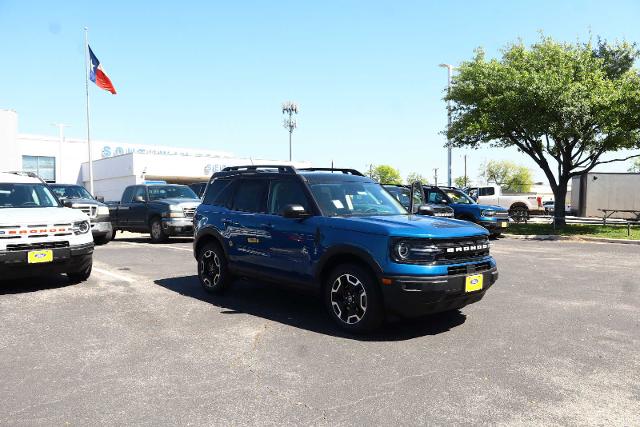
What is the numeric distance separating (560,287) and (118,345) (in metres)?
6.66

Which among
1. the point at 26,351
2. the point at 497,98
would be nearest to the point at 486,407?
the point at 26,351

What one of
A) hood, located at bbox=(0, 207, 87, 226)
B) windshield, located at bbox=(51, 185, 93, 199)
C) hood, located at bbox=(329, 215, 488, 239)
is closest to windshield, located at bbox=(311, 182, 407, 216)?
hood, located at bbox=(329, 215, 488, 239)

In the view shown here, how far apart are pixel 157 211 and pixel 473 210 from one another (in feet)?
33.7

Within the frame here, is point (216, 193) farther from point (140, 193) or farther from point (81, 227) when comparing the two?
point (140, 193)

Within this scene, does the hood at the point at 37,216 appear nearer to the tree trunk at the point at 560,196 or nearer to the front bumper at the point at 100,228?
the front bumper at the point at 100,228

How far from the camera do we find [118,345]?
4.96 meters

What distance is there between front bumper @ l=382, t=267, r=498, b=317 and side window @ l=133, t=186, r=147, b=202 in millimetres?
12683

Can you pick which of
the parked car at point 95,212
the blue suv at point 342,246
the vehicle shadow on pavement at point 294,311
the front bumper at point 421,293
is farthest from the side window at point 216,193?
the parked car at point 95,212

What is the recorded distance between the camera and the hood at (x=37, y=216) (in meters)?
7.16

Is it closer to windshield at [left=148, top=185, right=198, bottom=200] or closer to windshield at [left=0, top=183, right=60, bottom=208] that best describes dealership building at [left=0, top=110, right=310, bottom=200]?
windshield at [left=148, top=185, right=198, bottom=200]

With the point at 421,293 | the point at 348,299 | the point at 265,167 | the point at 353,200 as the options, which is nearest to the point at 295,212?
the point at 353,200

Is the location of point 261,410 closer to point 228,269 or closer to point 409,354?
point 409,354

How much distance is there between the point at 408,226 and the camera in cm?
532

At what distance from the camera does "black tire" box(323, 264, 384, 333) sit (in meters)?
5.20
